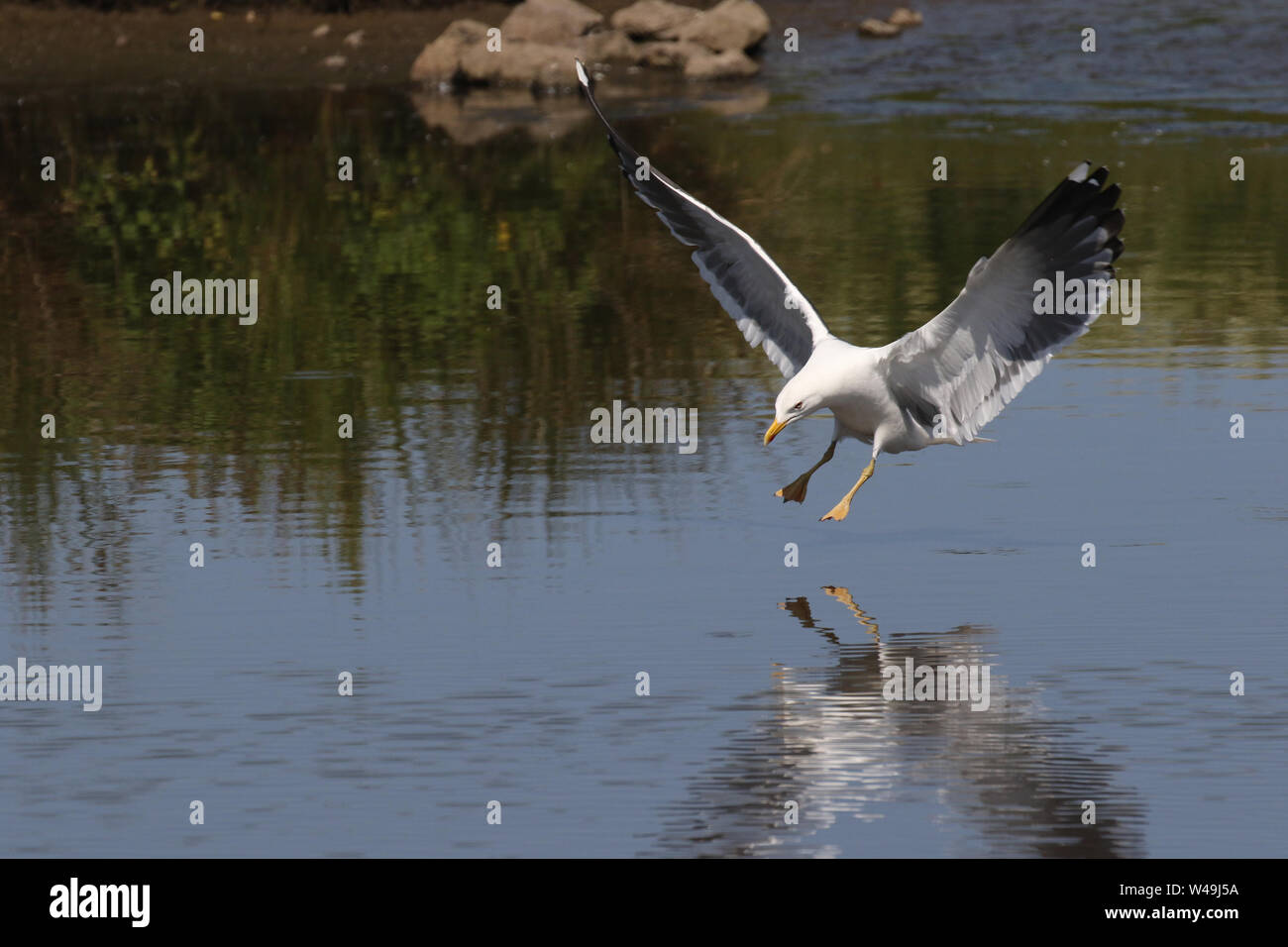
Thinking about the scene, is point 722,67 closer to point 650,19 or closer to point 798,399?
point 650,19

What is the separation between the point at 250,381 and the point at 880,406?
5.43 metres

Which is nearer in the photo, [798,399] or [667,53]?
[798,399]

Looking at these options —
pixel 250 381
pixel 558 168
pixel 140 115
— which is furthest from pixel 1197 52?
pixel 250 381

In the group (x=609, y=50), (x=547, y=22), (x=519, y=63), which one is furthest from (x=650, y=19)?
(x=519, y=63)

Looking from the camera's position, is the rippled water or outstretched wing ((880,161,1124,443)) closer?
the rippled water

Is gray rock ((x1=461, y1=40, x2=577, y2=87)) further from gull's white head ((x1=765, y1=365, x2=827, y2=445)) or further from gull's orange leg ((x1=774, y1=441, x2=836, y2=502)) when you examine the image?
gull's white head ((x1=765, y1=365, x2=827, y2=445))

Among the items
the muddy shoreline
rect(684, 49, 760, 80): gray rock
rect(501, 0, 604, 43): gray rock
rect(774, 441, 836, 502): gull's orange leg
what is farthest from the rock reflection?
rect(501, 0, 604, 43): gray rock

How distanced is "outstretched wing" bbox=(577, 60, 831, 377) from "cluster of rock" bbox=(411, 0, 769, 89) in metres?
22.0

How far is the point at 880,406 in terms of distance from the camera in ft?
38.8

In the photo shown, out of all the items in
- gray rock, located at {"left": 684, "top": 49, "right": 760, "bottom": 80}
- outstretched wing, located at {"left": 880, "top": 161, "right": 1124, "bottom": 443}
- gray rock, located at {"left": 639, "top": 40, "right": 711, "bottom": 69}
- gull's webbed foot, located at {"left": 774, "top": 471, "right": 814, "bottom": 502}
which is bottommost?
gull's webbed foot, located at {"left": 774, "top": 471, "right": 814, "bottom": 502}

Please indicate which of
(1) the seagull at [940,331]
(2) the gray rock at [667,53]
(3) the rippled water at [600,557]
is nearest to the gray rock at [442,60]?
(2) the gray rock at [667,53]

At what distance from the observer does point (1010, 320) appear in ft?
37.7

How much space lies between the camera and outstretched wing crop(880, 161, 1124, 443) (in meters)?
11.1

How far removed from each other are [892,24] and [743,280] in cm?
2513
